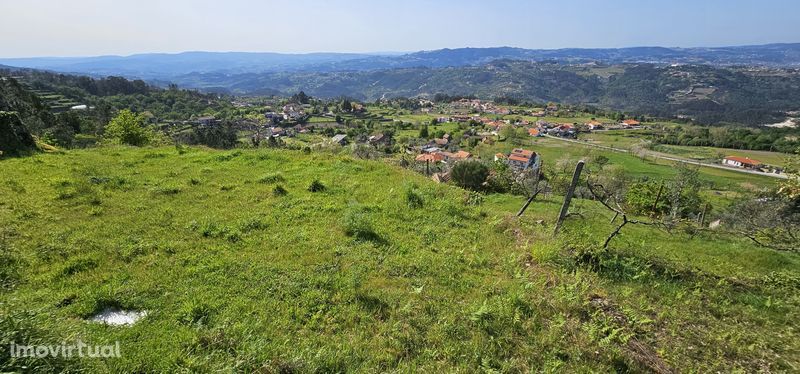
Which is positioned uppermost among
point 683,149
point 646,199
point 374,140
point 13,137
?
point 13,137

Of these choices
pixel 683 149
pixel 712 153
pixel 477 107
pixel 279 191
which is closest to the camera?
pixel 279 191

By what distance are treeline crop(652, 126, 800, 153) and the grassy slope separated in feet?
347

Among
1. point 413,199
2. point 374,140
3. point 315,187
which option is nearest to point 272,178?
point 315,187

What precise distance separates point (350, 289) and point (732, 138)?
4830 inches

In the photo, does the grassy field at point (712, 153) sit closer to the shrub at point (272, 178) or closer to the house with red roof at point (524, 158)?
the house with red roof at point (524, 158)

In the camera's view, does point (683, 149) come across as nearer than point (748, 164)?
No

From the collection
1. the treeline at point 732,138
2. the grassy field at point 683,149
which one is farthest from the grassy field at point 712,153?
the treeline at point 732,138

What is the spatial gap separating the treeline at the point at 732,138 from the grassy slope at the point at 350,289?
347ft

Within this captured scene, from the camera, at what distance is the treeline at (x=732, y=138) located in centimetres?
8799

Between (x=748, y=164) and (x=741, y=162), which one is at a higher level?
(x=741, y=162)

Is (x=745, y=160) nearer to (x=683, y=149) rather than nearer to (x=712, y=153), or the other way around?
(x=712, y=153)

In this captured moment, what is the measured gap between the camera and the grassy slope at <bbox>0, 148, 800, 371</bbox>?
176 inches

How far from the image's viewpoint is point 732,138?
3654 inches

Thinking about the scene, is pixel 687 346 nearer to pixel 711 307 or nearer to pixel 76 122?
pixel 711 307
